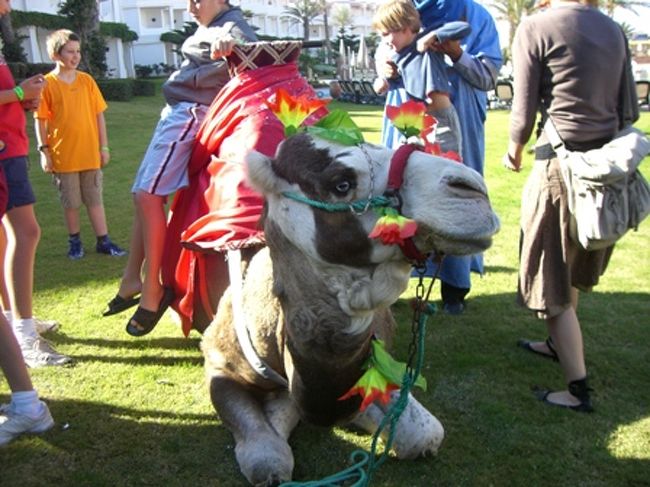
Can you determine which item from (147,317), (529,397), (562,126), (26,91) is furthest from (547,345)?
(26,91)

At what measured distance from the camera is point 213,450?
3.40 m

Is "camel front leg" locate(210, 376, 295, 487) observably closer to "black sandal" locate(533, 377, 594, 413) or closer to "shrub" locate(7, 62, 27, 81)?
"black sandal" locate(533, 377, 594, 413)

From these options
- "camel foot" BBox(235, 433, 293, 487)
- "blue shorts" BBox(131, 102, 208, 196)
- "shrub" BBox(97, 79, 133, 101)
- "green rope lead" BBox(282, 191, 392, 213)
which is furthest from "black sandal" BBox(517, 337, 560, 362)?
"shrub" BBox(97, 79, 133, 101)

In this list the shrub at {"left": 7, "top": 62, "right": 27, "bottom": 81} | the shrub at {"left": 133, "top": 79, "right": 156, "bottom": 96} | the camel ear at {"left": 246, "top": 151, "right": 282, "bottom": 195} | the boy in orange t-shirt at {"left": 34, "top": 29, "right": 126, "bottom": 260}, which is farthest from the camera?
the shrub at {"left": 133, "top": 79, "right": 156, "bottom": 96}

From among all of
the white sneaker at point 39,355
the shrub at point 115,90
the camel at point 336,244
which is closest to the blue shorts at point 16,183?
the white sneaker at point 39,355

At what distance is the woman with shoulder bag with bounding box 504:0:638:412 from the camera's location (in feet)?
11.3

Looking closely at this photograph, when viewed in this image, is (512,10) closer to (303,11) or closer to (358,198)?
(303,11)

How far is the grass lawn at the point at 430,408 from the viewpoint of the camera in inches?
126

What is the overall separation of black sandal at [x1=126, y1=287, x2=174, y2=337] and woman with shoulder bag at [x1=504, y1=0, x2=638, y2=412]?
84.5 inches

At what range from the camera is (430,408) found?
3.80 meters

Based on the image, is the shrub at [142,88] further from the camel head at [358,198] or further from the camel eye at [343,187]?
the camel eye at [343,187]

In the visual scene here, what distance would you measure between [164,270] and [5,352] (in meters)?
1.26

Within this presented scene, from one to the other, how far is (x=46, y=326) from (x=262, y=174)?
3.34 m

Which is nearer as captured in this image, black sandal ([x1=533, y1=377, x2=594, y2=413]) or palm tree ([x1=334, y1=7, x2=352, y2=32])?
black sandal ([x1=533, y1=377, x2=594, y2=413])
